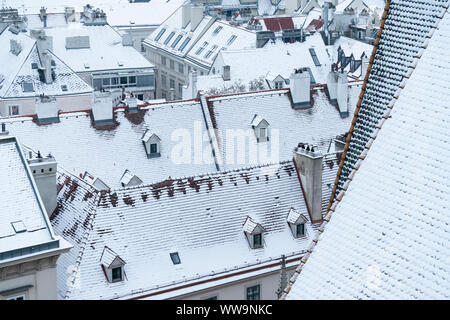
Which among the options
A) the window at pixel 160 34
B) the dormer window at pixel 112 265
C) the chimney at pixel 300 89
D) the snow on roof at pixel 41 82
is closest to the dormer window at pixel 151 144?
the chimney at pixel 300 89

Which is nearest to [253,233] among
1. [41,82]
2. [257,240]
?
[257,240]

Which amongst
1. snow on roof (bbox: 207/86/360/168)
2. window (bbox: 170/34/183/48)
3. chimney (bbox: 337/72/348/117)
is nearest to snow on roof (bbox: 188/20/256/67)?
window (bbox: 170/34/183/48)

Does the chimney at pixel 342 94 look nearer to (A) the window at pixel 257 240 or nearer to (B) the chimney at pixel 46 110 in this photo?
(A) the window at pixel 257 240

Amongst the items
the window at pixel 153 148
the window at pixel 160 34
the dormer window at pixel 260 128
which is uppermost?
the window at pixel 160 34

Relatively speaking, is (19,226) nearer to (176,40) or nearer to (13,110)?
(13,110)

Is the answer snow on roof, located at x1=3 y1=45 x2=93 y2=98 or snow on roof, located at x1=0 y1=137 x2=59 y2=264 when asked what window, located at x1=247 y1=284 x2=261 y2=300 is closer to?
snow on roof, located at x1=0 y1=137 x2=59 y2=264

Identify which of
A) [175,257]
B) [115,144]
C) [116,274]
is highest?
[115,144]

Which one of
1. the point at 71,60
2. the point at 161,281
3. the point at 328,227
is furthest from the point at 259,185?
the point at 71,60
